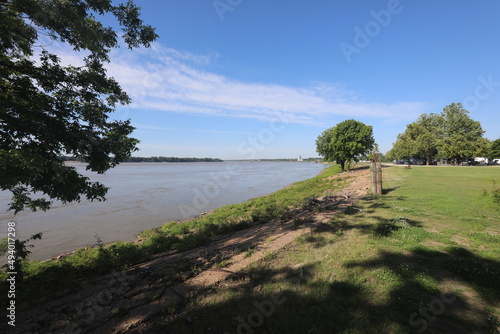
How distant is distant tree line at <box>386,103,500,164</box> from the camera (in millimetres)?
53938

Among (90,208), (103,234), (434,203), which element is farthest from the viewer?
(90,208)

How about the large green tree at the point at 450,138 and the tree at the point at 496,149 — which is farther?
the tree at the point at 496,149

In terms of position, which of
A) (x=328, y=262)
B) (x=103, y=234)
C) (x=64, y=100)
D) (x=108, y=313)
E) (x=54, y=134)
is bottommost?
(x=103, y=234)

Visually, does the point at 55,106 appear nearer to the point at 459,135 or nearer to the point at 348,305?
the point at 348,305

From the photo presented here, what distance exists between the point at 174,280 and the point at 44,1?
9.24 meters

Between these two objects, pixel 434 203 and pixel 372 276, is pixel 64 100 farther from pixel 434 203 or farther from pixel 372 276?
pixel 434 203

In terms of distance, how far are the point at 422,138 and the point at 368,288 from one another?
8446 cm

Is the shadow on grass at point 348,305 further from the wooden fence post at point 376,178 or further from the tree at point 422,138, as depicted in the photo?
the tree at point 422,138

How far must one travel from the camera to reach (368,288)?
4605 mm

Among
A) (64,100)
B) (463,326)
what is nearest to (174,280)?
Result: (463,326)

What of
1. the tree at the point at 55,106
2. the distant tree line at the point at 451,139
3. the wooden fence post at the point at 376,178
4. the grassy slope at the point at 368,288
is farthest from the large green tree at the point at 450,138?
the tree at the point at 55,106

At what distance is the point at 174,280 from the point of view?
5984 millimetres

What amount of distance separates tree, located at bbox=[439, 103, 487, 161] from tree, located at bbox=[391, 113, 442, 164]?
2.79m

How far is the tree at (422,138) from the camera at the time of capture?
65.6 metres
